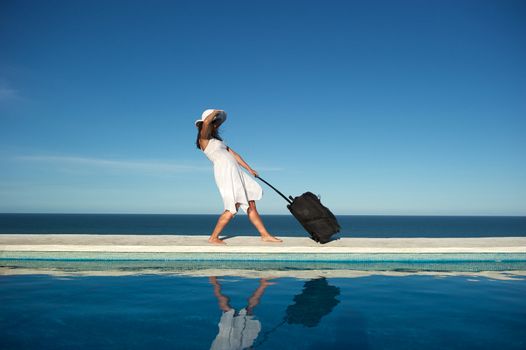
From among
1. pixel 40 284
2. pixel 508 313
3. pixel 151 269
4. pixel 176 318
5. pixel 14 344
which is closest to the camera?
pixel 14 344

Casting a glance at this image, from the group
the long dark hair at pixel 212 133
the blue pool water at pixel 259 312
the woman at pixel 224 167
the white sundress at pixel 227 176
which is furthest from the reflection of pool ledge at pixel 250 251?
the long dark hair at pixel 212 133

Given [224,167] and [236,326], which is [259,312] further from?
[224,167]

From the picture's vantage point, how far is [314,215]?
25.3ft

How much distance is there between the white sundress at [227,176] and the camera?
768cm

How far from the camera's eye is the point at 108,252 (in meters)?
7.41

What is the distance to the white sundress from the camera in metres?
7.68

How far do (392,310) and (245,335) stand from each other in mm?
1965

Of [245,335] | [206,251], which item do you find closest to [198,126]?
[206,251]

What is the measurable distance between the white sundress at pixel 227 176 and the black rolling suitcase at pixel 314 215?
507 millimetres

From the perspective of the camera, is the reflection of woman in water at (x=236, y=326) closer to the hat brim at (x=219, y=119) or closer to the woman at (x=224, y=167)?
the woman at (x=224, y=167)

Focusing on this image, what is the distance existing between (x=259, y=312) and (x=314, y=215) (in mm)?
3803

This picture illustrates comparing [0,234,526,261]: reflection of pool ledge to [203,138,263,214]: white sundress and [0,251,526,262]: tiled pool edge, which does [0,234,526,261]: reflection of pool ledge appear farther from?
[203,138,263,214]: white sundress

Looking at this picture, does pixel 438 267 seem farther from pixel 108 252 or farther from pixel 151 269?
pixel 108 252

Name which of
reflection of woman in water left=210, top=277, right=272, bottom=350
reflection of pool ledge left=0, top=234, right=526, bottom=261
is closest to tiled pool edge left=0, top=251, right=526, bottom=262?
reflection of pool ledge left=0, top=234, right=526, bottom=261
